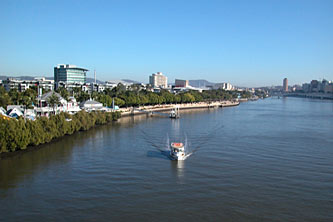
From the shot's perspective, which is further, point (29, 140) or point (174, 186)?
point (29, 140)

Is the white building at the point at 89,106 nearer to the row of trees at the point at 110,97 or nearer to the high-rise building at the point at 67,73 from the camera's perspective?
the row of trees at the point at 110,97

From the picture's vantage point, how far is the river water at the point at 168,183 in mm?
10258

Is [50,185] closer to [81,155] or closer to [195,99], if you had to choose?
[81,155]

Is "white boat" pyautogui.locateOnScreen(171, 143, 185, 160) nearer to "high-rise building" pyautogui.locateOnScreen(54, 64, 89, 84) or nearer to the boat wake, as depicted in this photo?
the boat wake

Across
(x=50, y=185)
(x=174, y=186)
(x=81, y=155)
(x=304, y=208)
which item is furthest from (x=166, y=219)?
(x=81, y=155)

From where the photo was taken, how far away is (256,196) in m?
11.5

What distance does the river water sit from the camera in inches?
404

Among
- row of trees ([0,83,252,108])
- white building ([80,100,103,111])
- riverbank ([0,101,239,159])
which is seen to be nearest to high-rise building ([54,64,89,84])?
row of trees ([0,83,252,108])

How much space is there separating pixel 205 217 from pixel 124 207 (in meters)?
2.82

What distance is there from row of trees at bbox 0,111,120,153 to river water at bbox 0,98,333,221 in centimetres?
71

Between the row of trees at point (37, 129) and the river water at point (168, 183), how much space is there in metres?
→ 0.71

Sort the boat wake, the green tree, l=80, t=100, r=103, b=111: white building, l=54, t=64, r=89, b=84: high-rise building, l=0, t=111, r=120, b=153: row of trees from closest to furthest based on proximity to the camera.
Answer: l=0, t=111, r=120, b=153: row of trees < the boat wake < the green tree < l=80, t=100, r=103, b=111: white building < l=54, t=64, r=89, b=84: high-rise building

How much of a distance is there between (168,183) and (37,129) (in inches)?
410

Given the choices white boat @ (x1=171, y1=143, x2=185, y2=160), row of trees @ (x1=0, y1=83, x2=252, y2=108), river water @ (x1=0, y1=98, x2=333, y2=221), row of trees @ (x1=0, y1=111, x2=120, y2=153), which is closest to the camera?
river water @ (x1=0, y1=98, x2=333, y2=221)
